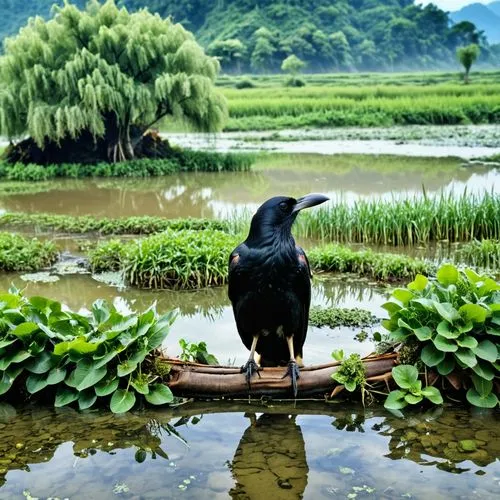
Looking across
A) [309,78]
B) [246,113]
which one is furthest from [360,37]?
[246,113]

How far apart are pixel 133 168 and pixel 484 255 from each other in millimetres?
13267

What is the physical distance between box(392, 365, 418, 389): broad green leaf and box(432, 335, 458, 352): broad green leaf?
0.22 m

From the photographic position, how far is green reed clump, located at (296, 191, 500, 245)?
997cm

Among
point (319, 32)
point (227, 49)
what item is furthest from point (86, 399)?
point (319, 32)

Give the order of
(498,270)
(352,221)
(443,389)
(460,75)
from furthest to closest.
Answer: (460,75) → (352,221) → (498,270) → (443,389)

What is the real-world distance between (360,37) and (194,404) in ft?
297

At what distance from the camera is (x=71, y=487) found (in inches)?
139

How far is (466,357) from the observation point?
4.02 metres

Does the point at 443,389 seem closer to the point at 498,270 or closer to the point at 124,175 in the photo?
the point at 498,270

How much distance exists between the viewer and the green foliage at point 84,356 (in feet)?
13.8

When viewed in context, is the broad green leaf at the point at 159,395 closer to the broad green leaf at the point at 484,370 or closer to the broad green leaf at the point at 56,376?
the broad green leaf at the point at 56,376

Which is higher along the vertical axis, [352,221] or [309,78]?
[309,78]

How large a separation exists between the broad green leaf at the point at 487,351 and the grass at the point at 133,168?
1651 cm

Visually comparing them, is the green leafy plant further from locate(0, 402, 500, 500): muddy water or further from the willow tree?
the willow tree
